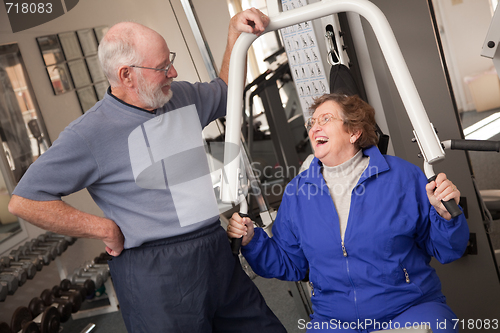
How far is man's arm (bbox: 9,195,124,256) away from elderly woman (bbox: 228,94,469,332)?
1.28 ft

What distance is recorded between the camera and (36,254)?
310cm

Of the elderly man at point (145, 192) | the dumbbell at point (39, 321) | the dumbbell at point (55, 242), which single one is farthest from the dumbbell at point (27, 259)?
the elderly man at point (145, 192)

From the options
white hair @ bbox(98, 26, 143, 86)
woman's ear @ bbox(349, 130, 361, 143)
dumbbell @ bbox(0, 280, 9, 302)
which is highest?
white hair @ bbox(98, 26, 143, 86)

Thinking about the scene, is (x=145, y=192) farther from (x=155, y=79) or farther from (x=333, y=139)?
(x=333, y=139)

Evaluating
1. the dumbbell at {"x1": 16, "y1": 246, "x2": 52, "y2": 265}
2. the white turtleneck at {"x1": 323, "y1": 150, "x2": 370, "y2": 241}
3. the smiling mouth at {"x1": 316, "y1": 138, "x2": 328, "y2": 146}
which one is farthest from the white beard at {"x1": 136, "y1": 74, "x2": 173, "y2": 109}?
the dumbbell at {"x1": 16, "y1": 246, "x2": 52, "y2": 265}

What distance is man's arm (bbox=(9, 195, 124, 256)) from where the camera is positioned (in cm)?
128

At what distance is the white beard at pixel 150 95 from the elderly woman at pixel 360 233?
45 centimetres

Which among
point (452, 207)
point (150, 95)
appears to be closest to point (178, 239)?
point (150, 95)

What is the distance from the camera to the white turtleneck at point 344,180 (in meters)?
1.58

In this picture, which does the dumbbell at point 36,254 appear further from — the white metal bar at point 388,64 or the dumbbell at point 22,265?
the white metal bar at point 388,64

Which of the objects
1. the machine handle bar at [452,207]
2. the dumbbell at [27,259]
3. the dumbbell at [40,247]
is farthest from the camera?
the dumbbell at [40,247]

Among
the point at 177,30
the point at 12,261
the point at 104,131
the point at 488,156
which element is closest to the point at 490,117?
the point at 488,156

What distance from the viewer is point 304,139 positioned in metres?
4.80

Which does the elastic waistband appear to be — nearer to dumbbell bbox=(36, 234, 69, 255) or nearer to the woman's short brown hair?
the woman's short brown hair
